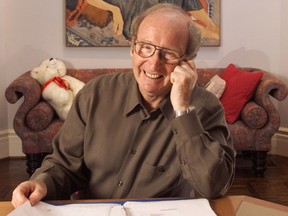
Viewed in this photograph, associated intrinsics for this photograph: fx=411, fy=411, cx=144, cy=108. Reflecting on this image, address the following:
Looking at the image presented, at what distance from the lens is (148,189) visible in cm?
132

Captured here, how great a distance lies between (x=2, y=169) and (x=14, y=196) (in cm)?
296

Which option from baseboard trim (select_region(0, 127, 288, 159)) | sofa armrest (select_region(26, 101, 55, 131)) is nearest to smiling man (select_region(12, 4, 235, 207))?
sofa armrest (select_region(26, 101, 55, 131))

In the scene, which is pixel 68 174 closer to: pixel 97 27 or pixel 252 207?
pixel 252 207

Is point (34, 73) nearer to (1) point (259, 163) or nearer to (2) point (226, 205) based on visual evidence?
(1) point (259, 163)

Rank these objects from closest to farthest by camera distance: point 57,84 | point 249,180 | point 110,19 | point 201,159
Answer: point 201,159 < point 249,180 < point 57,84 < point 110,19

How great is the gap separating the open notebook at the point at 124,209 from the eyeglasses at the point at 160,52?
18.8 inches

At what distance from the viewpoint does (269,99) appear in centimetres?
356

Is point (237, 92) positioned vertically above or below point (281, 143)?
above

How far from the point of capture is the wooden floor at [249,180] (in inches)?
124

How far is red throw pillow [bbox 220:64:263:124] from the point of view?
3629mm

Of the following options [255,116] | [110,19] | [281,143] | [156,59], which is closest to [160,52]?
[156,59]

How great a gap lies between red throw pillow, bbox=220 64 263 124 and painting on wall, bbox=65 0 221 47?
66 cm

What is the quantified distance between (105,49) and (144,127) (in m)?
3.00

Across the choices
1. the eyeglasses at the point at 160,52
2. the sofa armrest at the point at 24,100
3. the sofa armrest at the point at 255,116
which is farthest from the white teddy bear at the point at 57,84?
the eyeglasses at the point at 160,52
